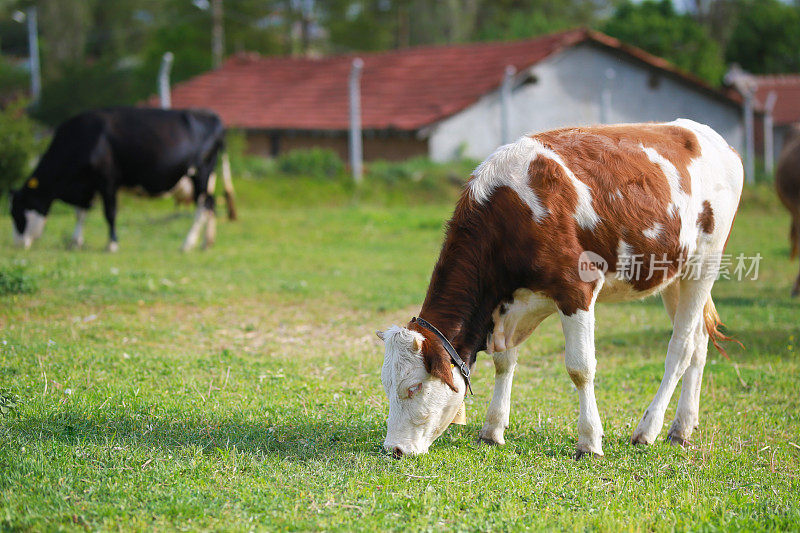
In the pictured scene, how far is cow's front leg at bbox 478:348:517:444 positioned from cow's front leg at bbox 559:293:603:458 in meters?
0.47

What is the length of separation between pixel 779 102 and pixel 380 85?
17.8 metres

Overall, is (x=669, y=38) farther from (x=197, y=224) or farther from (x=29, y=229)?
(x=29, y=229)

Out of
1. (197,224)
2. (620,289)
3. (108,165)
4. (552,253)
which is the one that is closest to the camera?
(552,253)

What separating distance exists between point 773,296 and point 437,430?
26.3 ft

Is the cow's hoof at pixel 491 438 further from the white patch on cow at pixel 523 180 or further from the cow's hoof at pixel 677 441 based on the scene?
the white patch on cow at pixel 523 180

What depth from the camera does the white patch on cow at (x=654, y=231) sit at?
5.32 metres

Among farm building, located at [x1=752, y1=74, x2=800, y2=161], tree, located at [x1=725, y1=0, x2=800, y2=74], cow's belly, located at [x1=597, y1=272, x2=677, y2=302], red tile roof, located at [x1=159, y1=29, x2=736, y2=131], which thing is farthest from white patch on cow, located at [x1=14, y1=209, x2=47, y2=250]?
tree, located at [x1=725, y1=0, x2=800, y2=74]

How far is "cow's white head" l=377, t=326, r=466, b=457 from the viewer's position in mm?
4867

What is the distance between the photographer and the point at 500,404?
5.49 m

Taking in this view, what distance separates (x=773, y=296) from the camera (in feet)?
37.6

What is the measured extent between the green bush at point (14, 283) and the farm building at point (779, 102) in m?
29.7

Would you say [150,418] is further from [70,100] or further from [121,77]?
[121,77]

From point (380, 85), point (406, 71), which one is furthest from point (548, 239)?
point (406, 71)

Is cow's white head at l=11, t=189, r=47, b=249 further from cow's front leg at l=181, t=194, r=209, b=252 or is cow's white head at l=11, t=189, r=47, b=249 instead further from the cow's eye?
the cow's eye
